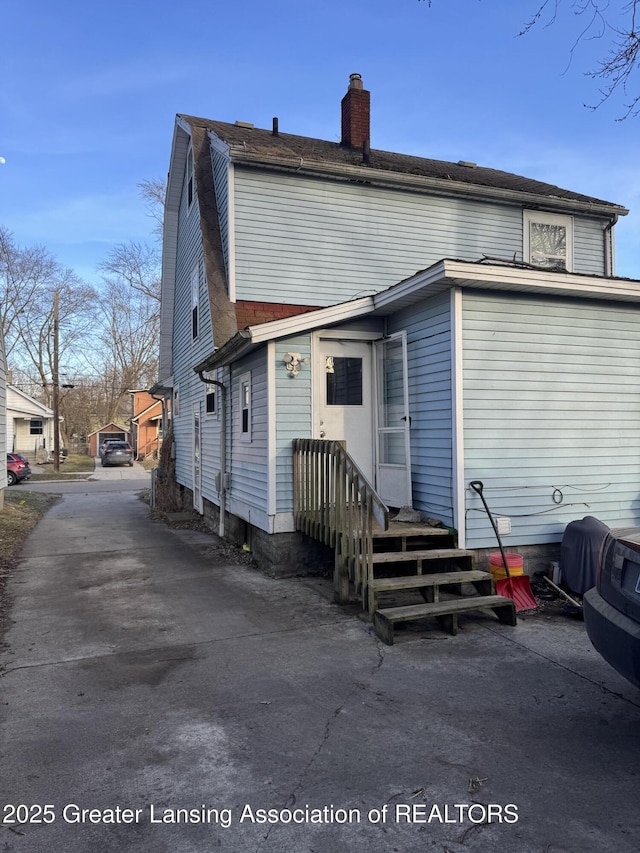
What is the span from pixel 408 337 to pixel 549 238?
18.5ft

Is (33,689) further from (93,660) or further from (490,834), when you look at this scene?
(490,834)

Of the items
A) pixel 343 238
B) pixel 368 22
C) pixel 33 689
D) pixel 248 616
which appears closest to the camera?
pixel 33 689

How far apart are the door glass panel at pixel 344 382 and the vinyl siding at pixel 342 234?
1976mm

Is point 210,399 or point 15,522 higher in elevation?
point 210,399

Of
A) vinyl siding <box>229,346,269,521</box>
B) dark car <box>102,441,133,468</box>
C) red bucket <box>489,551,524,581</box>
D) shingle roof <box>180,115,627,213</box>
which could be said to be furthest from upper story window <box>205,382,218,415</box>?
dark car <box>102,441,133,468</box>

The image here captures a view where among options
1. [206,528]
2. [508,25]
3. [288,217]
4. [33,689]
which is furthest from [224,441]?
[508,25]

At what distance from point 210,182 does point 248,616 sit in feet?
26.7

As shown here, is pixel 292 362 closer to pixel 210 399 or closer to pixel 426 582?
pixel 426 582

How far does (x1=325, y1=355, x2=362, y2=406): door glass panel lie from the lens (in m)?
7.84

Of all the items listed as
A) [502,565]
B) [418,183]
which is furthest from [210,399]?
[502,565]

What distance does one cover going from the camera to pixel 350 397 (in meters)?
7.92

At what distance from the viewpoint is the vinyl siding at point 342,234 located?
30.4 ft

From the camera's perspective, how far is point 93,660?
468 centimetres

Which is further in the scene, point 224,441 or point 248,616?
point 224,441
